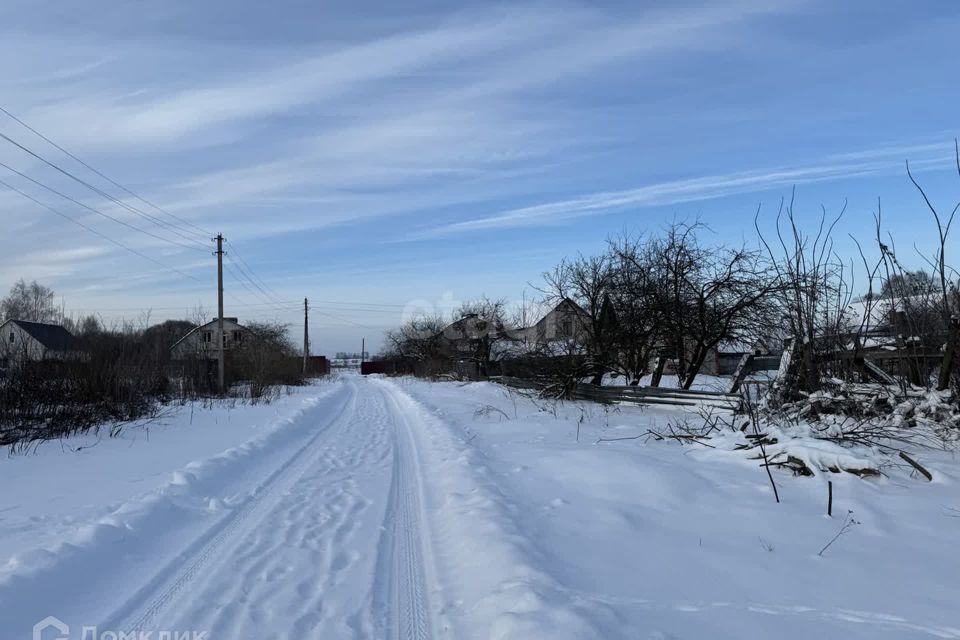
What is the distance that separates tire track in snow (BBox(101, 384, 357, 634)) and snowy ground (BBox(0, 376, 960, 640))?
0.07 ft

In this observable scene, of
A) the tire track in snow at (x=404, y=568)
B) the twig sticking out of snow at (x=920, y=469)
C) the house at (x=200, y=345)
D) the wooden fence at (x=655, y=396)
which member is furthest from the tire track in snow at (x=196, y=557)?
the house at (x=200, y=345)

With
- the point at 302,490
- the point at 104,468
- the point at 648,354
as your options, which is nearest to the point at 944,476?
the point at 302,490

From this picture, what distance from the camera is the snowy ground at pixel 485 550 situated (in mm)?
3623

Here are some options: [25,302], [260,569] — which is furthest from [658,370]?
[25,302]

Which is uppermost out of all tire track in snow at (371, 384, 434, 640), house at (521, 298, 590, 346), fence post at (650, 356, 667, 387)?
house at (521, 298, 590, 346)

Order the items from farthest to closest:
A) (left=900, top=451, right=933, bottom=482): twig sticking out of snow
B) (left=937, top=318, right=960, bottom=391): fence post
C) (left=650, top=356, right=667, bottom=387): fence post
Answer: (left=650, top=356, right=667, bottom=387): fence post
(left=937, top=318, right=960, bottom=391): fence post
(left=900, top=451, right=933, bottom=482): twig sticking out of snow

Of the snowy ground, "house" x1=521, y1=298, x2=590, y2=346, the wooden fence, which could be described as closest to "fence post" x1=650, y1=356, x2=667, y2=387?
the wooden fence

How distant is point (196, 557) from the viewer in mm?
4887

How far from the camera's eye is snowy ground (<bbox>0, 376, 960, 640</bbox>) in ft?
11.9

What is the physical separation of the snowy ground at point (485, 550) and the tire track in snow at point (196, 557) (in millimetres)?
22

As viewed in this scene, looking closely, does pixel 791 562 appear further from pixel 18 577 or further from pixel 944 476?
pixel 18 577

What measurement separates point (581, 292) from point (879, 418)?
12.4m

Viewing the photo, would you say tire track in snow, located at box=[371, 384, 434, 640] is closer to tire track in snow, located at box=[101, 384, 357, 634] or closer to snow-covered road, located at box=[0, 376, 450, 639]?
snow-covered road, located at box=[0, 376, 450, 639]

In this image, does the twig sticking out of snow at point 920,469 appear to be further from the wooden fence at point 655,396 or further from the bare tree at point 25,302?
the bare tree at point 25,302
